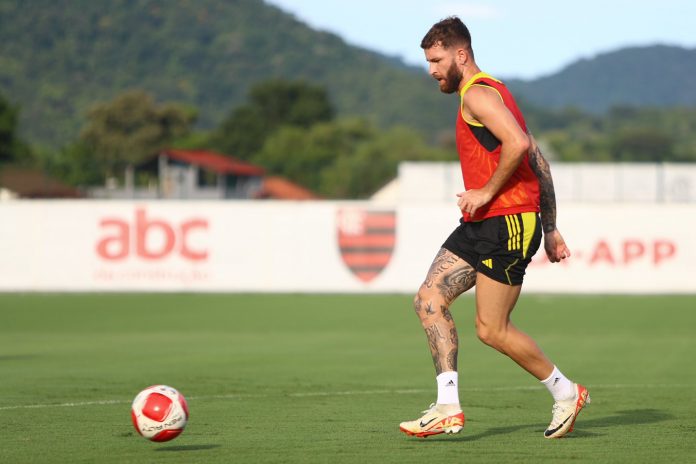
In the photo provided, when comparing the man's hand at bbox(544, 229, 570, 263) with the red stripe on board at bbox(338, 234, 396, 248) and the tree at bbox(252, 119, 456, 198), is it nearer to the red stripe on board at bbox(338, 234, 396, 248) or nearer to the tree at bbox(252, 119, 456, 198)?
the red stripe on board at bbox(338, 234, 396, 248)

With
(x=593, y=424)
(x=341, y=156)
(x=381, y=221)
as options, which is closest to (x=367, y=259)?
(x=381, y=221)

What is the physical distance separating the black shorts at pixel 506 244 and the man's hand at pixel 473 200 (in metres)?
0.27

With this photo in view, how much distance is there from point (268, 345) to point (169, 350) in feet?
5.00

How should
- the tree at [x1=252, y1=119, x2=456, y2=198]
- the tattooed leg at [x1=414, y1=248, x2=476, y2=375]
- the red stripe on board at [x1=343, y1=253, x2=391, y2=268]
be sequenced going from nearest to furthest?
the tattooed leg at [x1=414, y1=248, x2=476, y2=375]
the red stripe on board at [x1=343, y1=253, x2=391, y2=268]
the tree at [x1=252, y1=119, x2=456, y2=198]

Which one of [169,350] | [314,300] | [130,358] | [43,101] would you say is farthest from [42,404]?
[43,101]

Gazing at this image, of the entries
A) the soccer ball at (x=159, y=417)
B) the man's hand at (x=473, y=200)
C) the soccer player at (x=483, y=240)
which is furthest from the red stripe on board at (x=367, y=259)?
the soccer ball at (x=159, y=417)

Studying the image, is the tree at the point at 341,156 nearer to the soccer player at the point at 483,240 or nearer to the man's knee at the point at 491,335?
the soccer player at the point at 483,240

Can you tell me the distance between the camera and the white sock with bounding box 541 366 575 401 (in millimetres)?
8664

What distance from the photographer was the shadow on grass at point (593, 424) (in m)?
8.80

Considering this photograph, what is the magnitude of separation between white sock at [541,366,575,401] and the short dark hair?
214 centimetres

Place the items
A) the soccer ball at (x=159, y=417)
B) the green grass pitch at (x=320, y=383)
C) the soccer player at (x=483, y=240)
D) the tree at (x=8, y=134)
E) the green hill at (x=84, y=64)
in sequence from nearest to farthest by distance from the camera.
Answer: the soccer ball at (x=159, y=417), the green grass pitch at (x=320, y=383), the soccer player at (x=483, y=240), the tree at (x=8, y=134), the green hill at (x=84, y=64)

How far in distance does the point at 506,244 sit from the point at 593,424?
5.99 feet

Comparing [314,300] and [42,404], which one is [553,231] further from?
[314,300]

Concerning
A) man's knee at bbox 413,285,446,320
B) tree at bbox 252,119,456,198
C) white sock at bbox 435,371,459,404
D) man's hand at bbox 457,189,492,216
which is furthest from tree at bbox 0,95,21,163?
man's hand at bbox 457,189,492,216
